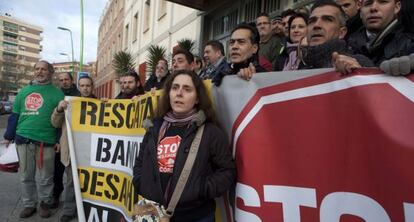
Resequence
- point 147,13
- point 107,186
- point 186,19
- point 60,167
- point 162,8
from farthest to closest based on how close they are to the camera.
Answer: point 147,13 < point 162,8 < point 186,19 < point 60,167 < point 107,186

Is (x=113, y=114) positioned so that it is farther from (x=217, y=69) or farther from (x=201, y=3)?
(x=201, y=3)

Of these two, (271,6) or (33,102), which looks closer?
(33,102)

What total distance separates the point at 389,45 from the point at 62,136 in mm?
3327

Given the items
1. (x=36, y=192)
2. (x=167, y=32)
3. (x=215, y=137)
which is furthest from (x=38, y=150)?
(x=167, y=32)

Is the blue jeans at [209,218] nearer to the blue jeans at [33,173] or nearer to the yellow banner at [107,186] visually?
the yellow banner at [107,186]

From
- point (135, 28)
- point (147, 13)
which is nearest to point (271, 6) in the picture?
point (147, 13)

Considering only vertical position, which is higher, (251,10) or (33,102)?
(251,10)

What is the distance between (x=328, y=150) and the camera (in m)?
1.88

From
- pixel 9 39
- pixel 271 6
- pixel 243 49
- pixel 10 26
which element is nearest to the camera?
pixel 243 49

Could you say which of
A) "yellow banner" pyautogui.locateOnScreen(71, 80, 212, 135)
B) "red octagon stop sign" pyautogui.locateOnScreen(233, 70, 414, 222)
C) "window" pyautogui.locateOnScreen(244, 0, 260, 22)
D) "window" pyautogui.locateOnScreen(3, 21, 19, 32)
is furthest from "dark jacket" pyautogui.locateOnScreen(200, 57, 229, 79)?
"window" pyautogui.locateOnScreen(3, 21, 19, 32)

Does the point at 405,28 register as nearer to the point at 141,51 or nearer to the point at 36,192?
the point at 36,192

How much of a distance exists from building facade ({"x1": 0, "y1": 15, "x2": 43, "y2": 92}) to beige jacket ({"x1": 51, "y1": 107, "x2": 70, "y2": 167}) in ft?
302

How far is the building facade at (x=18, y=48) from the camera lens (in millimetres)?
91625

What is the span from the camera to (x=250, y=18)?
31.1 ft
